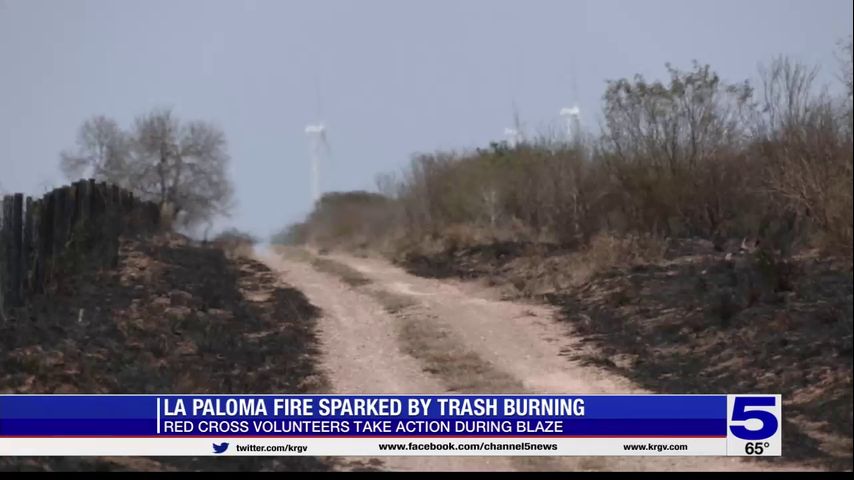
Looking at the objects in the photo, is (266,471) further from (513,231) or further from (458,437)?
(513,231)

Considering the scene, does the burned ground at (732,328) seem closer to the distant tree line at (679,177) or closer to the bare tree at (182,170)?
the distant tree line at (679,177)

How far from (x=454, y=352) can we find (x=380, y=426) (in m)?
4.15

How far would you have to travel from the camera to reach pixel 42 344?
1139 cm

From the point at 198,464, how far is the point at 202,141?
102 ft

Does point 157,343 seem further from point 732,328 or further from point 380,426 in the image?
point 732,328

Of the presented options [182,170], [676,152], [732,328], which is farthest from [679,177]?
[182,170]

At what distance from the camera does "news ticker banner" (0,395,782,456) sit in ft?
28.3

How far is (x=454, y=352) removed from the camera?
1305cm

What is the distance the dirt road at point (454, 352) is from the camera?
28.3ft

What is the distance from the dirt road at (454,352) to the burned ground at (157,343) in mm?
522

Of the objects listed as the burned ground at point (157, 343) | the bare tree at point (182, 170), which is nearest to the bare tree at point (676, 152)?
the burned ground at point (157, 343)

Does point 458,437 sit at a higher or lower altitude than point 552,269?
lower

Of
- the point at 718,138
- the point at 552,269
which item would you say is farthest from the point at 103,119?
the point at 718,138

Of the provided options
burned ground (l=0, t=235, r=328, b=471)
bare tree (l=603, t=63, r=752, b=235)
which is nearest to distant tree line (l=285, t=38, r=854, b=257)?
bare tree (l=603, t=63, r=752, b=235)
